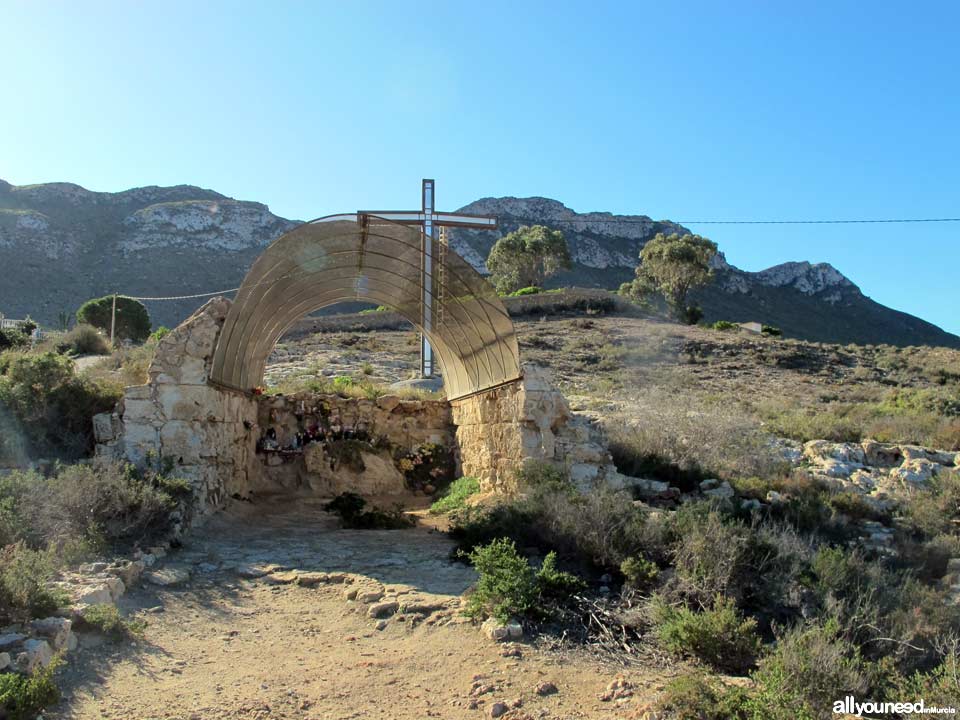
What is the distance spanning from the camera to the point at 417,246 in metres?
Answer: 10.6

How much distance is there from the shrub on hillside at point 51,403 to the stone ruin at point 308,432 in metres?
0.48

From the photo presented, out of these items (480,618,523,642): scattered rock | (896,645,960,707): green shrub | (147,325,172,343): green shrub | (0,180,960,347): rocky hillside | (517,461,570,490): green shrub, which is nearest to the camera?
(896,645,960,707): green shrub

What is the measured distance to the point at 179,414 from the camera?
9469mm

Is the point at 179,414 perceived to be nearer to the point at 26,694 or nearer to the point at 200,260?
the point at 26,694

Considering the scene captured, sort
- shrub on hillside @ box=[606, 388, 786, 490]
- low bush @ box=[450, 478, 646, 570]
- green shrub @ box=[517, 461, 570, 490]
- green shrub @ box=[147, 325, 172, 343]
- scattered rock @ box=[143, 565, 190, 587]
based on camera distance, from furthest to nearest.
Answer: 1. green shrub @ box=[147, 325, 172, 343]
2. shrub on hillside @ box=[606, 388, 786, 490]
3. green shrub @ box=[517, 461, 570, 490]
4. low bush @ box=[450, 478, 646, 570]
5. scattered rock @ box=[143, 565, 190, 587]

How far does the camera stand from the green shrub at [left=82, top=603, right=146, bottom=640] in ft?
17.0

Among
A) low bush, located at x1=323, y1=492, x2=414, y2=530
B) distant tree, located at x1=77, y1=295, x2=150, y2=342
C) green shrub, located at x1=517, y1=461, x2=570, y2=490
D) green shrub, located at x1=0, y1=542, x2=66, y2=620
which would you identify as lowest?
low bush, located at x1=323, y1=492, x2=414, y2=530

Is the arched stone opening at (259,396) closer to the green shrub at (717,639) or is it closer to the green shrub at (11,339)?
the green shrub at (717,639)

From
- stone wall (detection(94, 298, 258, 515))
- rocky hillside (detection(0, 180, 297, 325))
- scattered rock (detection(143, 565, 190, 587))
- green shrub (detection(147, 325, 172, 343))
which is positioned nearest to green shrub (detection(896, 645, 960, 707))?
scattered rock (detection(143, 565, 190, 587))

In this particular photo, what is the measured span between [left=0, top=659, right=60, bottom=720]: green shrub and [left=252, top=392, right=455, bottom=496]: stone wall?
9677 mm

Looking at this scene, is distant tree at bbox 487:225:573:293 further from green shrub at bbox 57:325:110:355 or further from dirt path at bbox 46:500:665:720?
dirt path at bbox 46:500:665:720

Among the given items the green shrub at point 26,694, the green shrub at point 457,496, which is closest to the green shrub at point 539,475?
the green shrub at point 457,496

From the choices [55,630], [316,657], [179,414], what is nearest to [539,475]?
[316,657]

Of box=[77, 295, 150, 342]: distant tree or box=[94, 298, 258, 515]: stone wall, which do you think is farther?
box=[77, 295, 150, 342]: distant tree
